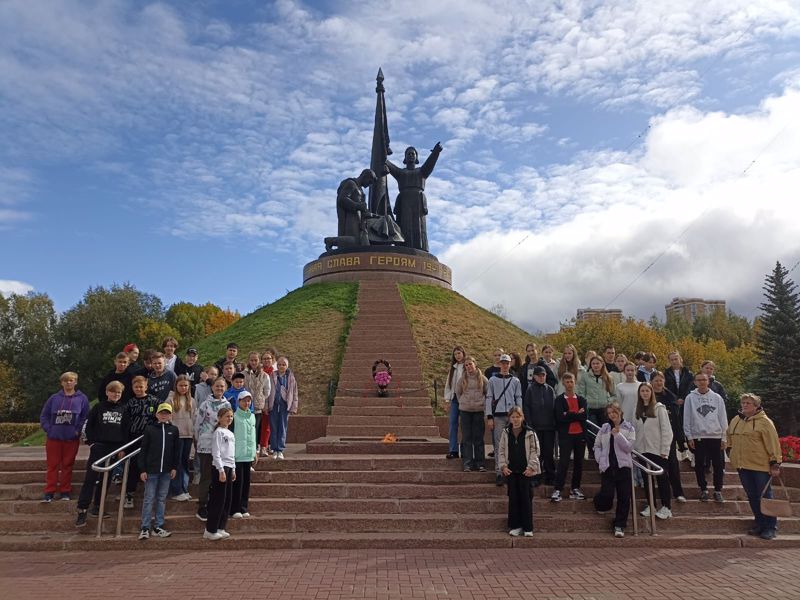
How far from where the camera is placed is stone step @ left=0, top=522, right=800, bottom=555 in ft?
23.0

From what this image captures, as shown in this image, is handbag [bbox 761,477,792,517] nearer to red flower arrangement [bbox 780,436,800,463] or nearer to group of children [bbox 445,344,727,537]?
group of children [bbox 445,344,727,537]

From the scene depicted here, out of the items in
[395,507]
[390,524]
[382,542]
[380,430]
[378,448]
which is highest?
[380,430]

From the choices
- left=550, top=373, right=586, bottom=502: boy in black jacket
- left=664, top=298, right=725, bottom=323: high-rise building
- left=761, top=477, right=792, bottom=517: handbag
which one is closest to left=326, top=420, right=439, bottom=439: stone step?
left=550, top=373, right=586, bottom=502: boy in black jacket

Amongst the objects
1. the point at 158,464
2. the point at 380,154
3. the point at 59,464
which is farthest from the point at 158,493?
the point at 380,154

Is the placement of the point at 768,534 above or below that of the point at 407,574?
above

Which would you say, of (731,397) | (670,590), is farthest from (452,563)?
(731,397)

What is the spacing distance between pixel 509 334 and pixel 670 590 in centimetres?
1704

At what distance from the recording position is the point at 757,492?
294 inches

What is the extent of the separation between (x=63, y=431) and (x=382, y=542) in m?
4.57

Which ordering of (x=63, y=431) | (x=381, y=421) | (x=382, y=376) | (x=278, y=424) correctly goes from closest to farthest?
(x=63, y=431), (x=278, y=424), (x=381, y=421), (x=382, y=376)

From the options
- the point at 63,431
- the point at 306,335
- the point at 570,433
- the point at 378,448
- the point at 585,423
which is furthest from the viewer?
the point at 306,335

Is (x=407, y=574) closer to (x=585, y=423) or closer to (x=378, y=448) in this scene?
(x=585, y=423)

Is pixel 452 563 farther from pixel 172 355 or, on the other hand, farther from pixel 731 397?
pixel 731 397

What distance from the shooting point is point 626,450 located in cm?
742
